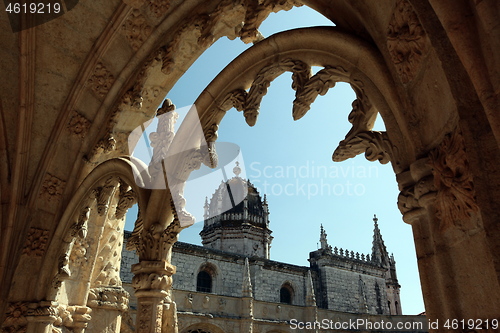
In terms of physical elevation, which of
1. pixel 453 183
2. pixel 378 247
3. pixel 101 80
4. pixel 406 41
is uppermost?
pixel 378 247

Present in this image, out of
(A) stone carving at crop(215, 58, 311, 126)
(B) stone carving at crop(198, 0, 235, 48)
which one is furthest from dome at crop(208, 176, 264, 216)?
(A) stone carving at crop(215, 58, 311, 126)

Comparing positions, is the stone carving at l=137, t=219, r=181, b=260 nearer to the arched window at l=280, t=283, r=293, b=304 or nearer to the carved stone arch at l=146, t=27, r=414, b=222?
the carved stone arch at l=146, t=27, r=414, b=222

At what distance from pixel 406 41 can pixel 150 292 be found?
93.3 inches

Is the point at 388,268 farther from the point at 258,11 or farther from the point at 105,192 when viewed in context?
the point at 258,11

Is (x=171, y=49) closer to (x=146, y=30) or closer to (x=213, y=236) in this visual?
(x=146, y=30)

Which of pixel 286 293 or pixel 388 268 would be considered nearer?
pixel 286 293

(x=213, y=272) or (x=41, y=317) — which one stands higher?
(x=213, y=272)

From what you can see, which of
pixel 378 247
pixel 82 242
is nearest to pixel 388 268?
pixel 378 247

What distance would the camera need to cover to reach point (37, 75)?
4.41 meters

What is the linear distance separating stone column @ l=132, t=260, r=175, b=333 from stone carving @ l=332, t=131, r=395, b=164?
1.70 meters

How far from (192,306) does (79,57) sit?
13.6 m

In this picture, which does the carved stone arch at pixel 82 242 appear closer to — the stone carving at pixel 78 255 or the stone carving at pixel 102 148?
the stone carving at pixel 78 255

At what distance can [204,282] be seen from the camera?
20.8 m

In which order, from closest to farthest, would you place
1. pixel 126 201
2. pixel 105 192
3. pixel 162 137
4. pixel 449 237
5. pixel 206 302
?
pixel 449 237
pixel 162 137
pixel 126 201
pixel 105 192
pixel 206 302
